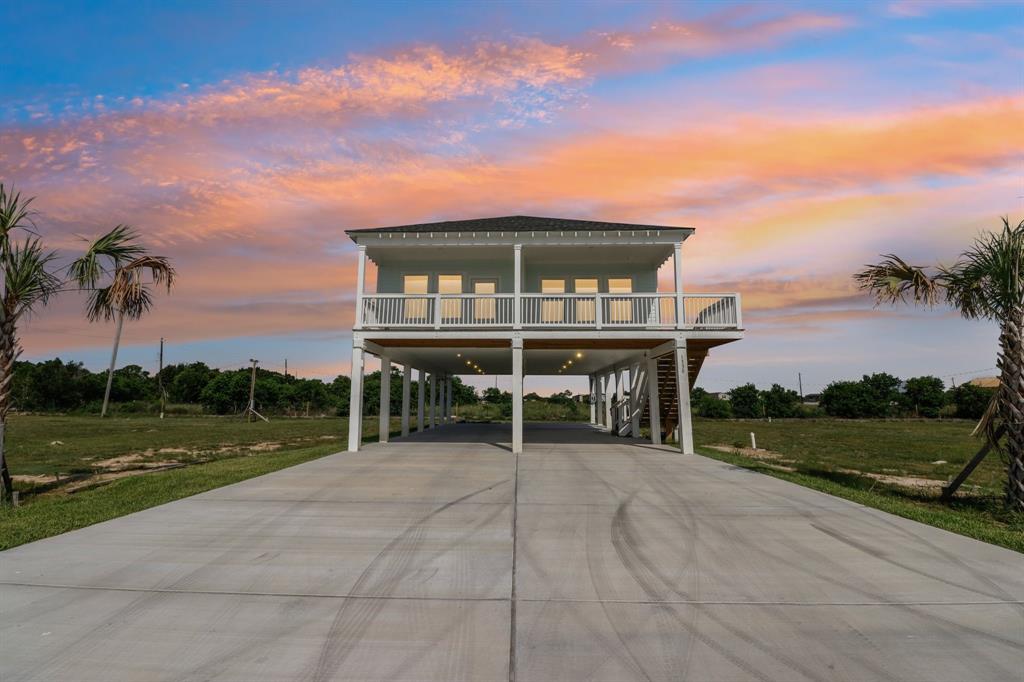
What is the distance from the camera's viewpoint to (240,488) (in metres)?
8.76

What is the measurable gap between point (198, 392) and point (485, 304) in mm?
67094

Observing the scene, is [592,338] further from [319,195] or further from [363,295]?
[319,195]

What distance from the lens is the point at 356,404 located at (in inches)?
583

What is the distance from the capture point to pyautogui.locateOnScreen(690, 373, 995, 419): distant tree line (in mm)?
55688

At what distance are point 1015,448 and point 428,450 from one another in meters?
13.1

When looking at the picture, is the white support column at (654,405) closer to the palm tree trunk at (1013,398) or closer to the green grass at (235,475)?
the green grass at (235,475)

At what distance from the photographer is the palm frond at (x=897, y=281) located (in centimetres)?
905

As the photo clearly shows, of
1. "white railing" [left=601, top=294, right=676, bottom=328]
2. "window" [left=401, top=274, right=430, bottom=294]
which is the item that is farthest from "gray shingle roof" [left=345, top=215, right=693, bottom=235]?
"white railing" [left=601, top=294, right=676, bottom=328]

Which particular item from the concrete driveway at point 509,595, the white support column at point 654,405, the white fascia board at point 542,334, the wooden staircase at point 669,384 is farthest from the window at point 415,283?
the concrete driveway at point 509,595

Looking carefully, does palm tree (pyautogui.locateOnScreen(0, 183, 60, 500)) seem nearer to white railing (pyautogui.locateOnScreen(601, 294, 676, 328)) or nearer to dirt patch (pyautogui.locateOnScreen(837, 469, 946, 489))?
white railing (pyautogui.locateOnScreen(601, 294, 676, 328))

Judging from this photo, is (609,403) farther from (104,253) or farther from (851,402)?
(851,402)

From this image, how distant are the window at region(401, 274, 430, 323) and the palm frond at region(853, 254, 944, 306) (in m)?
11.4

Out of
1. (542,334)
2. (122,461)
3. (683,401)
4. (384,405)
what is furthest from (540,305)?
(122,461)

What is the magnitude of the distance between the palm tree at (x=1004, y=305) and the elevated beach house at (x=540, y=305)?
564 cm
